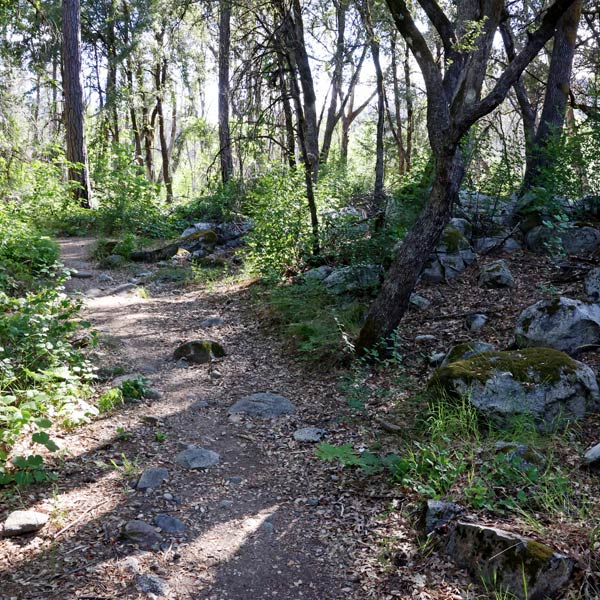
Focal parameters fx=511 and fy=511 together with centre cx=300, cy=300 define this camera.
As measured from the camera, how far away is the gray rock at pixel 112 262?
10312 mm

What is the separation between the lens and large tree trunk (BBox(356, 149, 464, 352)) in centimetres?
523

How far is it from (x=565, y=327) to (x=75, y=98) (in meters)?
13.4

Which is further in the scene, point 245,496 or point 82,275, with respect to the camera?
point 82,275

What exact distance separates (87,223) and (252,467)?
413 inches

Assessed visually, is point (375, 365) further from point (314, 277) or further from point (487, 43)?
point (487, 43)

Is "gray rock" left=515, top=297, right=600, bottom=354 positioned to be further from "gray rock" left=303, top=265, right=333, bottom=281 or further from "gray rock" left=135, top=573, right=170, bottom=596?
"gray rock" left=135, top=573, right=170, bottom=596

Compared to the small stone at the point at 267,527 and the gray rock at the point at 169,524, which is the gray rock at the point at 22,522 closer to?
the gray rock at the point at 169,524

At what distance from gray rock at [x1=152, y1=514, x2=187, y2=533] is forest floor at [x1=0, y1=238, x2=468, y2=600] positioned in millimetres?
45

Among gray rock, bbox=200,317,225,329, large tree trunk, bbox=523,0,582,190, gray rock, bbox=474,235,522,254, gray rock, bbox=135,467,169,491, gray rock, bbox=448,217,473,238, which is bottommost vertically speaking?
gray rock, bbox=135,467,169,491

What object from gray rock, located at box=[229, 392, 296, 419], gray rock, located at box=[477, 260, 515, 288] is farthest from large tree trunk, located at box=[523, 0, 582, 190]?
gray rock, located at box=[229, 392, 296, 419]

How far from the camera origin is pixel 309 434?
4.62 metres

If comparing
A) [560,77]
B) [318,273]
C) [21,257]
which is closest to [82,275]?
[21,257]

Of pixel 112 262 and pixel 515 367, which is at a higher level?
pixel 112 262

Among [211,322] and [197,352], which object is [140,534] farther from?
[211,322]
